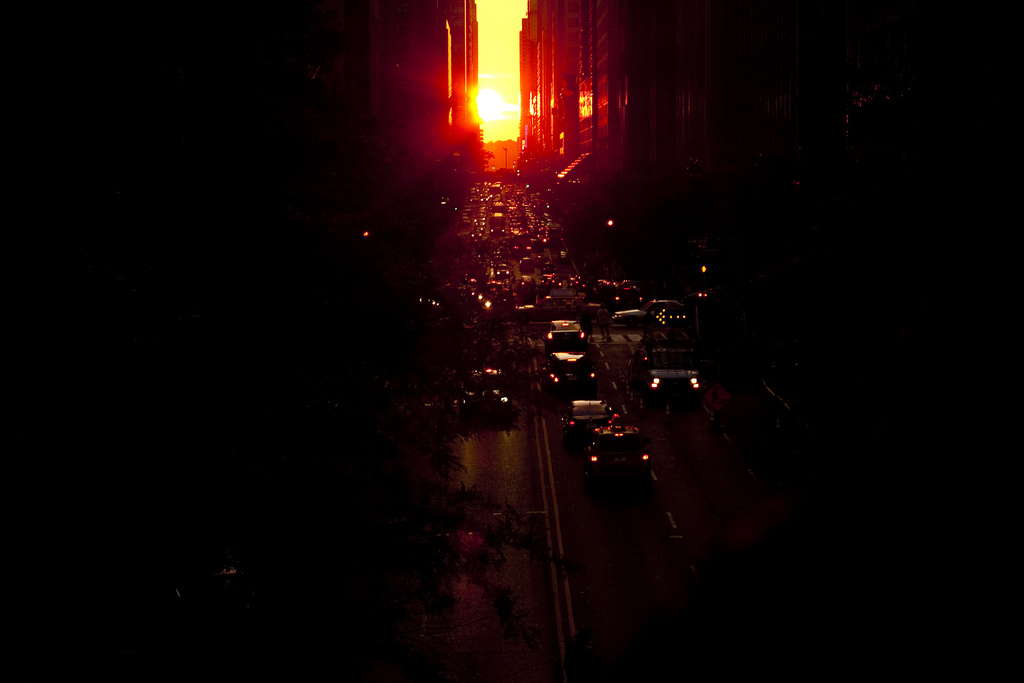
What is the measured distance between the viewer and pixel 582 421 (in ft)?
98.2

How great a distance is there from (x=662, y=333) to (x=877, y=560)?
27.7 m

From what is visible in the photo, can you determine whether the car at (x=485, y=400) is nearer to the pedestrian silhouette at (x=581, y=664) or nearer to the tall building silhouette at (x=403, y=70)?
the pedestrian silhouette at (x=581, y=664)

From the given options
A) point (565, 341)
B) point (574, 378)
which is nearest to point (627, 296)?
point (565, 341)

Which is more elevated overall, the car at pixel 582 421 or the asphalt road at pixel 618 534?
the car at pixel 582 421

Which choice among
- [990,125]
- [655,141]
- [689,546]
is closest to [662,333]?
[689,546]

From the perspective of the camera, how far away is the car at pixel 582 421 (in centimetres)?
2981

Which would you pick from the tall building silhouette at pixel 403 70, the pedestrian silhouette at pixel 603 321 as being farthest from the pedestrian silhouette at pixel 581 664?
the tall building silhouette at pixel 403 70

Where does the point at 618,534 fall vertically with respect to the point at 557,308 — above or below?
below

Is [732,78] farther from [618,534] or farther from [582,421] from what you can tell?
[618,534]

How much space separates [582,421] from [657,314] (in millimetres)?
25566

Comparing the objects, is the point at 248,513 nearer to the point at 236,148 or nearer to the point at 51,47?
the point at 51,47

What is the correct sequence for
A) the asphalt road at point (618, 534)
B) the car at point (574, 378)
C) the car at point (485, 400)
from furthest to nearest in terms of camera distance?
the car at point (574, 378)
the asphalt road at point (618, 534)
the car at point (485, 400)

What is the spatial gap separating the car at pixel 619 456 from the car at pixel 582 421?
4.49 metres

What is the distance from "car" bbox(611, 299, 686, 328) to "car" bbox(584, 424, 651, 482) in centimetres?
2717
